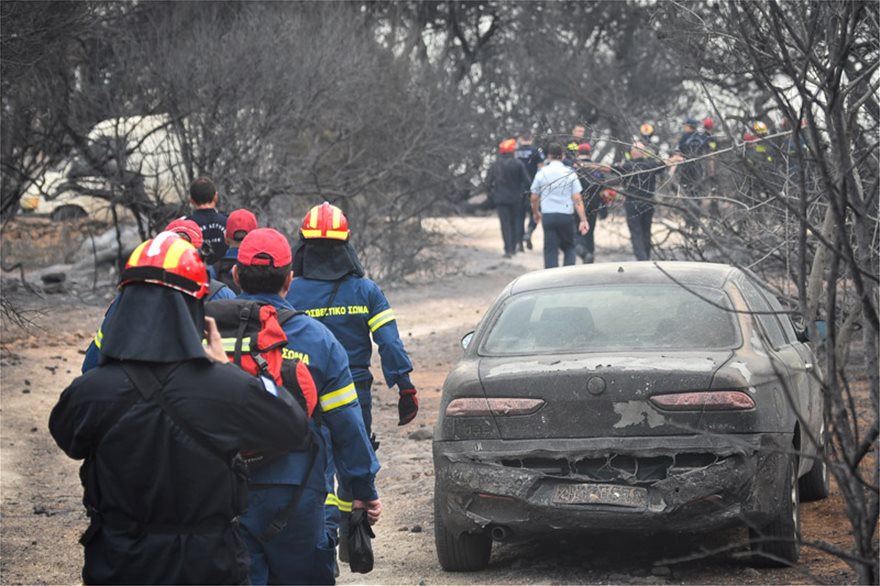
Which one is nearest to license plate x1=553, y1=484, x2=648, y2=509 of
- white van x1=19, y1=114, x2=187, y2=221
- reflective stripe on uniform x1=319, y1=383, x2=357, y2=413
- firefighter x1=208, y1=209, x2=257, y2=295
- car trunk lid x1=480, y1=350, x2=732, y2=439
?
car trunk lid x1=480, y1=350, x2=732, y2=439

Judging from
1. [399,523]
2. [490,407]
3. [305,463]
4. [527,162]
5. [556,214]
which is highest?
[527,162]

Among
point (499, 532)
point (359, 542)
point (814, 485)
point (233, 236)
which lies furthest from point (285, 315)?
point (814, 485)

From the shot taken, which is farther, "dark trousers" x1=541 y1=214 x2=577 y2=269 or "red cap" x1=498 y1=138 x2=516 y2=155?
"red cap" x1=498 y1=138 x2=516 y2=155

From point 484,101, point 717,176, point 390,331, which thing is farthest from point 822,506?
point 484,101

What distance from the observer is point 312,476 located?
471 centimetres

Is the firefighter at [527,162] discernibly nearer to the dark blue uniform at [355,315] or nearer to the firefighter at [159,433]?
the dark blue uniform at [355,315]

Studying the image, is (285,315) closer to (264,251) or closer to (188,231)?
(264,251)

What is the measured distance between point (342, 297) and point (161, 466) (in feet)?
9.93

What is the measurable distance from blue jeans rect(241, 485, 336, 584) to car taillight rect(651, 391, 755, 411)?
208cm

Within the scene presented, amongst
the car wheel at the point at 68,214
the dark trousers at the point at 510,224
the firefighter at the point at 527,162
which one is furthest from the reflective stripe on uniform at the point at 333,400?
the car wheel at the point at 68,214

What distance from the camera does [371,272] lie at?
69.7 feet

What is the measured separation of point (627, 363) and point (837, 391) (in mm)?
2805

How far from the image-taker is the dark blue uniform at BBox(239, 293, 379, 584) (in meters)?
4.62

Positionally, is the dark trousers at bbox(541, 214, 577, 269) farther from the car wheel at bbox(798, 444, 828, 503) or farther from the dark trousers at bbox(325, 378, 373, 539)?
the dark trousers at bbox(325, 378, 373, 539)
